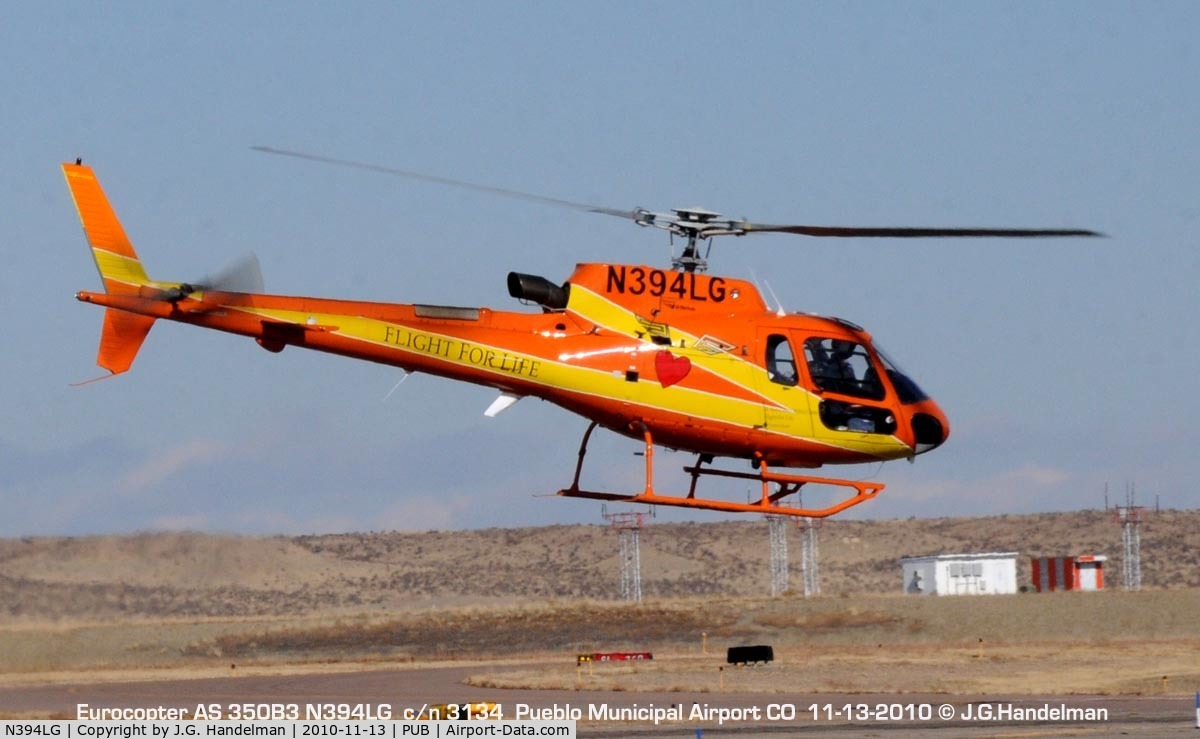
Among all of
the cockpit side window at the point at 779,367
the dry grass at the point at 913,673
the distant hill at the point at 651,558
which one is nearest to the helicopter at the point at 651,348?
the cockpit side window at the point at 779,367

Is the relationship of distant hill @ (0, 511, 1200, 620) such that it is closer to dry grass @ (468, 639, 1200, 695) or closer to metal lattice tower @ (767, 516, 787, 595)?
metal lattice tower @ (767, 516, 787, 595)

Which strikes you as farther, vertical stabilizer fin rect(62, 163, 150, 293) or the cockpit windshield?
the cockpit windshield

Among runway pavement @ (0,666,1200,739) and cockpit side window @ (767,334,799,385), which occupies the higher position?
cockpit side window @ (767,334,799,385)

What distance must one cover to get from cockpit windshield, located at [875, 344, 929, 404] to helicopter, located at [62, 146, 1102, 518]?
4 centimetres

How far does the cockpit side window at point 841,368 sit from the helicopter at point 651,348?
0.09 feet

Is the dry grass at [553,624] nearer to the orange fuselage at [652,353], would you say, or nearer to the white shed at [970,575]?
the white shed at [970,575]

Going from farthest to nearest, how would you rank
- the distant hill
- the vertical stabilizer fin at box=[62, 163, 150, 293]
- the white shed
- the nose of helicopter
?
the distant hill < the white shed < the nose of helicopter < the vertical stabilizer fin at box=[62, 163, 150, 293]

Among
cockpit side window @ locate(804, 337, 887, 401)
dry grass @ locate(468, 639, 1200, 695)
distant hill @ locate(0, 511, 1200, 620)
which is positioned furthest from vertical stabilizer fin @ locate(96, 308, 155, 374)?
distant hill @ locate(0, 511, 1200, 620)

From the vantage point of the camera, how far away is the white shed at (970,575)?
305 feet

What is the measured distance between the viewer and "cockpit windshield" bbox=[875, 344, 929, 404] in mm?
33469

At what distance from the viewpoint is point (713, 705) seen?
1768 inches

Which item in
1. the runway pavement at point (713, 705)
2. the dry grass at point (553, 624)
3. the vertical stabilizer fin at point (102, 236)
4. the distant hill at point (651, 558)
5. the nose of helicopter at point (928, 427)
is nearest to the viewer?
the vertical stabilizer fin at point (102, 236)

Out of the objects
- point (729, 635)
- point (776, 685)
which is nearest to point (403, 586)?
point (729, 635)

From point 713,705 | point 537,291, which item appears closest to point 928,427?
point 537,291
